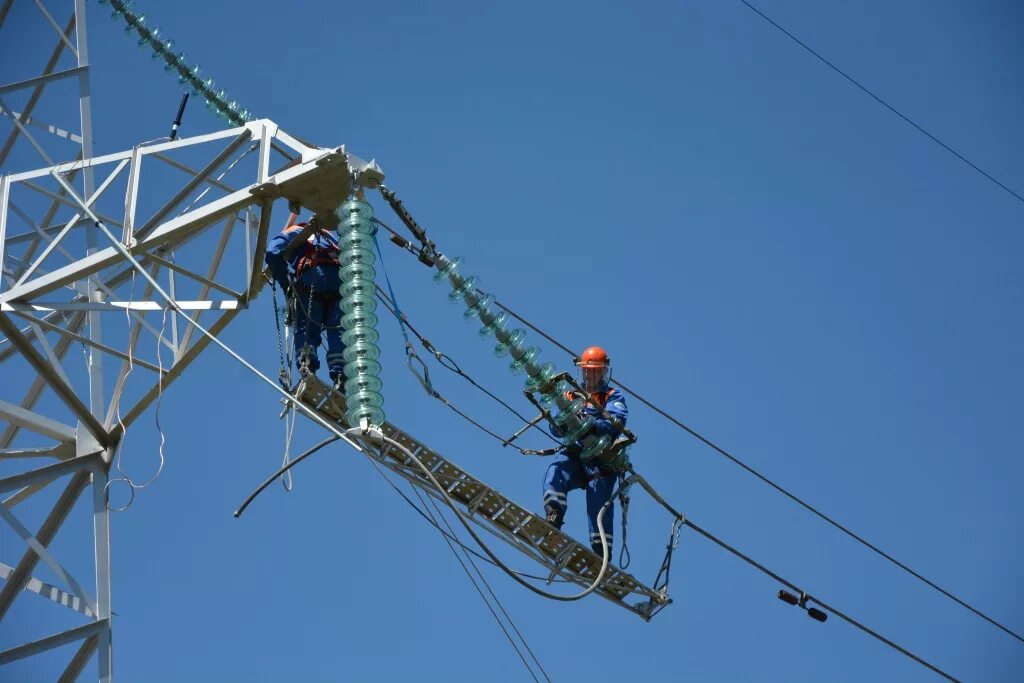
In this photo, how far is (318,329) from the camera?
53.0 ft

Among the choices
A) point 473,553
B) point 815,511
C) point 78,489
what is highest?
point 815,511

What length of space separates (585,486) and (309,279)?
3.72 meters

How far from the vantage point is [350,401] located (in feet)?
43.5

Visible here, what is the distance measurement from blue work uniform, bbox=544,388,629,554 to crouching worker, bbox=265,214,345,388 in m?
2.74

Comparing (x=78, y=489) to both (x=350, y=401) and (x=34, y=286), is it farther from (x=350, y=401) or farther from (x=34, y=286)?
(x=350, y=401)

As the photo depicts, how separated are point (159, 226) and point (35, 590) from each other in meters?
3.67

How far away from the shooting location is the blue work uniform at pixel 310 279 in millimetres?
15906

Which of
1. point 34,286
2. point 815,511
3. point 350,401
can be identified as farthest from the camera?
point 815,511

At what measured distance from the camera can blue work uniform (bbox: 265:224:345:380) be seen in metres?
15.9

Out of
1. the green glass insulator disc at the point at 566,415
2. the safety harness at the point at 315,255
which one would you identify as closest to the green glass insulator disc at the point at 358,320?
the safety harness at the point at 315,255

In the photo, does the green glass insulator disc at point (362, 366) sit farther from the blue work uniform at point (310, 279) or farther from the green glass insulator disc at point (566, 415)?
the green glass insulator disc at point (566, 415)

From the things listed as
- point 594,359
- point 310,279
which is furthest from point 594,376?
point 310,279

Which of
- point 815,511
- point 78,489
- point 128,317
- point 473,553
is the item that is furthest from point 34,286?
point 815,511

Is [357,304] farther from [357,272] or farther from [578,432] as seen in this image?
[578,432]
